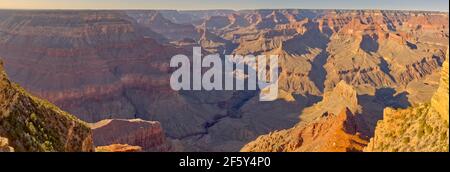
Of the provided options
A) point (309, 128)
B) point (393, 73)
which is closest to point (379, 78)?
point (393, 73)

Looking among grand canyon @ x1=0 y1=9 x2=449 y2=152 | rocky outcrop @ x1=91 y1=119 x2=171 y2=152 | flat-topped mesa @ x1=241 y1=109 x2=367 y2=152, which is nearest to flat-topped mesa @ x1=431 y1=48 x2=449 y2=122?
flat-topped mesa @ x1=241 y1=109 x2=367 y2=152

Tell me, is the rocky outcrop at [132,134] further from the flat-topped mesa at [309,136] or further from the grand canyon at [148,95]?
the flat-topped mesa at [309,136]

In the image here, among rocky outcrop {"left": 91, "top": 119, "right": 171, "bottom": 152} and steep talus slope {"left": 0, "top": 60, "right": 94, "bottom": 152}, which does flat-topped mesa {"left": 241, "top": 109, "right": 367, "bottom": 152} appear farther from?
steep talus slope {"left": 0, "top": 60, "right": 94, "bottom": 152}

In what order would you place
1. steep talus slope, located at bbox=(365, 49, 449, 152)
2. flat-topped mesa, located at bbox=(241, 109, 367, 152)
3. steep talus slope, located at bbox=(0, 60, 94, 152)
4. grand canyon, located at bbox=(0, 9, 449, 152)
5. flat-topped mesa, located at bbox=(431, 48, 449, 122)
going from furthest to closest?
1. grand canyon, located at bbox=(0, 9, 449, 152)
2. flat-topped mesa, located at bbox=(241, 109, 367, 152)
3. steep talus slope, located at bbox=(0, 60, 94, 152)
4. flat-topped mesa, located at bbox=(431, 48, 449, 122)
5. steep talus slope, located at bbox=(365, 49, 449, 152)

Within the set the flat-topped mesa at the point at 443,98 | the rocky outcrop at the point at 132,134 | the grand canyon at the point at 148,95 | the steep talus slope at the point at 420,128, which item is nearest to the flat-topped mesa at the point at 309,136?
the grand canyon at the point at 148,95

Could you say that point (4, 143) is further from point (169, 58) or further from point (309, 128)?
point (169, 58)
